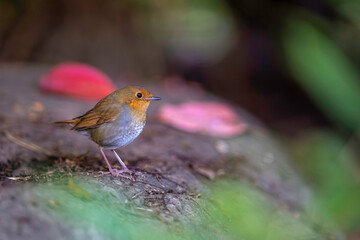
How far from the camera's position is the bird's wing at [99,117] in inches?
123

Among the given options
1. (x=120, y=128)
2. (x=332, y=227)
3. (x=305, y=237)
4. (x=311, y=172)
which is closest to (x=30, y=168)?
(x=120, y=128)

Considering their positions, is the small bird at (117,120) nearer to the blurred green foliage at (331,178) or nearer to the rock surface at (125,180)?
the rock surface at (125,180)

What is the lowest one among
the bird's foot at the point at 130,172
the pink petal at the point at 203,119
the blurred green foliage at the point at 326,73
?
the pink petal at the point at 203,119

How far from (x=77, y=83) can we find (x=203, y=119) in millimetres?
1558

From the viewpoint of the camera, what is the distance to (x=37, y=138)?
3.85m

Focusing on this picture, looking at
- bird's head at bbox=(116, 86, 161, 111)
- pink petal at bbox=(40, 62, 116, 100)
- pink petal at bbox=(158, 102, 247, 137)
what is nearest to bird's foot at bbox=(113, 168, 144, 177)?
bird's head at bbox=(116, 86, 161, 111)

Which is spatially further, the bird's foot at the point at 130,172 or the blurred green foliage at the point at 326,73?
the blurred green foliage at the point at 326,73

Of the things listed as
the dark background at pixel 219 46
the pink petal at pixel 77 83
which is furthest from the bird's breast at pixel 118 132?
the dark background at pixel 219 46

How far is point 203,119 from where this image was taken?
5133 mm

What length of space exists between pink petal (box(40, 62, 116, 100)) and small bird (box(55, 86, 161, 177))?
2.06 metres

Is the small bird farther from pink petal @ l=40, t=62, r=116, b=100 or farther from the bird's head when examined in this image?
pink petal @ l=40, t=62, r=116, b=100

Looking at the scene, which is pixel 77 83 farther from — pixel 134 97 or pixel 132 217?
pixel 132 217

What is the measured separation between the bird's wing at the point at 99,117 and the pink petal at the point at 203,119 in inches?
68.5

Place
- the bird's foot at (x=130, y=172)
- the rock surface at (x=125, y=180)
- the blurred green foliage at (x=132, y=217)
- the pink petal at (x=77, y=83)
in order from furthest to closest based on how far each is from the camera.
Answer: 1. the pink petal at (x=77, y=83)
2. the bird's foot at (x=130, y=172)
3. the rock surface at (x=125, y=180)
4. the blurred green foliage at (x=132, y=217)
